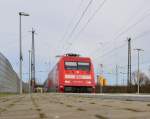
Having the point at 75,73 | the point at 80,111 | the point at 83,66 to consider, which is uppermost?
the point at 83,66

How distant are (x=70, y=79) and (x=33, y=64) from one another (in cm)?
4169

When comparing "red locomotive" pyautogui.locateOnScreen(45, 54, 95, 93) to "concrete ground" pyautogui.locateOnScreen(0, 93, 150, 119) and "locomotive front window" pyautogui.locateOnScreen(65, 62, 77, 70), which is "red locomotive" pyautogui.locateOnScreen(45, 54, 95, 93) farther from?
"concrete ground" pyautogui.locateOnScreen(0, 93, 150, 119)

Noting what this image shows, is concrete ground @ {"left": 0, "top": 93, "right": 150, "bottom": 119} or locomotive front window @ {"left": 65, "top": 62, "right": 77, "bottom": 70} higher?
locomotive front window @ {"left": 65, "top": 62, "right": 77, "bottom": 70}

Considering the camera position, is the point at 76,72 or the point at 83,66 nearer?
the point at 83,66

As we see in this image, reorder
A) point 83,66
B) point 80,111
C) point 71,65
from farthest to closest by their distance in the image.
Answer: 1. point 71,65
2. point 83,66
3. point 80,111

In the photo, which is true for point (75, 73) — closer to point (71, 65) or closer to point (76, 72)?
point (76, 72)

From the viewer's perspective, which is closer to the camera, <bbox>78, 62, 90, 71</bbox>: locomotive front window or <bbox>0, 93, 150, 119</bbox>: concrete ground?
<bbox>0, 93, 150, 119</bbox>: concrete ground

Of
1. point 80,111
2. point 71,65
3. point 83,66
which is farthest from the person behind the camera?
point 71,65

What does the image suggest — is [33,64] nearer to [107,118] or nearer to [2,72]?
[2,72]

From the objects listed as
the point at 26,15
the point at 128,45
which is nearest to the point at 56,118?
the point at 26,15

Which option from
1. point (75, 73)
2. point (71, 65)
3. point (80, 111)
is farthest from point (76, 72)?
point (80, 111)

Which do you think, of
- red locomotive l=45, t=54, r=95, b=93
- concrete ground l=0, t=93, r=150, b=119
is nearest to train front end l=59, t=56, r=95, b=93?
red locomotive l=45, t=54, r=95, b=93

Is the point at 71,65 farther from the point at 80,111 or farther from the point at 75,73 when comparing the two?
the point at 80,111

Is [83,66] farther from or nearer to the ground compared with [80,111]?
farther from the ground
